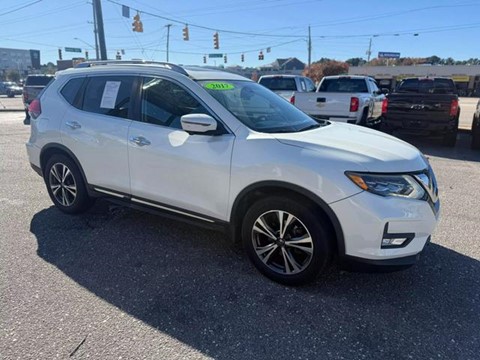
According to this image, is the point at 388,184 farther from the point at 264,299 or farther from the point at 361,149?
the point at 264,299

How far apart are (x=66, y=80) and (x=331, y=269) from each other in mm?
3716

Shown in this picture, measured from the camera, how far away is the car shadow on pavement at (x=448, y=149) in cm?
829

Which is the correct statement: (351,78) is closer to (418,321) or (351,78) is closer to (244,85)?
(244,85)

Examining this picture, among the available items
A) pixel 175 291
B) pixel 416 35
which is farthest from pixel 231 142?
pixel 416 35

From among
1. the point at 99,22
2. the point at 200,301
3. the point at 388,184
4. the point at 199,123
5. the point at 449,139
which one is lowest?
the point at 200,301

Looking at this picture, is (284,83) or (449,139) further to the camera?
(284,83)

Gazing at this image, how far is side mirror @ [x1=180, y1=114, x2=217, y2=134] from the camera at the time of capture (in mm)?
2943

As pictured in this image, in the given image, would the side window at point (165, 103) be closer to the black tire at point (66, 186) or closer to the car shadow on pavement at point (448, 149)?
the black tire at point (66, 186)

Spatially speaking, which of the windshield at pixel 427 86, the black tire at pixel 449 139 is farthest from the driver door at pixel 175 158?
the windshield at pixel 427 86

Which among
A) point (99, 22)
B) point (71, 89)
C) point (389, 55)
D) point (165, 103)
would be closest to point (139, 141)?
point (165, 103)

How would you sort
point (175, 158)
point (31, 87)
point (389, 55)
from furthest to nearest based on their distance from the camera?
point (389, 55)
point (31, 87)
point (175, 158)

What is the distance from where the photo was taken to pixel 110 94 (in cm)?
383

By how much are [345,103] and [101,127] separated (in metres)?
6.83

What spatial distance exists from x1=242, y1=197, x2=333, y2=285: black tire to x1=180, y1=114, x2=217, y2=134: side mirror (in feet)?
2.46
